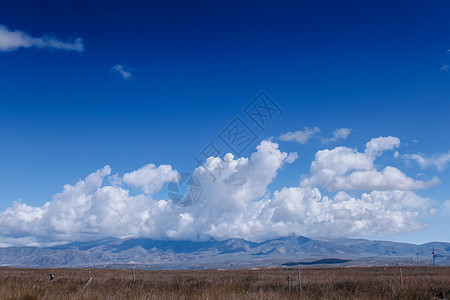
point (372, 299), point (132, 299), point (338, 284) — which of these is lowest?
point (338, 284)

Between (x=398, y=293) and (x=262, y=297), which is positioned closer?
(x=262, y=297)

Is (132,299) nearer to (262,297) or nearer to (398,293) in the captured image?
(262,297)

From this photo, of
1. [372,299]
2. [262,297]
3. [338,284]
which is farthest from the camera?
[338,284]

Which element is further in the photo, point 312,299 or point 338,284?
point 338,284

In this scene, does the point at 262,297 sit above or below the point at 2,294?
below

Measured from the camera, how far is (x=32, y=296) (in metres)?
11.2

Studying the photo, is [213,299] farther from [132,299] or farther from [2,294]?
[2,294]

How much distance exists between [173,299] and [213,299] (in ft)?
4.75

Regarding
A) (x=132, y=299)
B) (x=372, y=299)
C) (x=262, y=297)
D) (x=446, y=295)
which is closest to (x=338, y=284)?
(x=446, y=295)

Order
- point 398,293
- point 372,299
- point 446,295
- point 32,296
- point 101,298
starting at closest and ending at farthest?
1. point 32,296
2. point 101,298
3. point 372,299
4. point 398,293
5. point 446,295

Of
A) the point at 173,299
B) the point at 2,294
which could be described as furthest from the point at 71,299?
the point at 173,299

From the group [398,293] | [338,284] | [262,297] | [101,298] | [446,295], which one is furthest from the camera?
[338,284]

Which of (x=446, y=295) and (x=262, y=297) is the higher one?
(x=262, y=297)

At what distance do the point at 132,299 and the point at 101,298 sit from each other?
3.73 ft
